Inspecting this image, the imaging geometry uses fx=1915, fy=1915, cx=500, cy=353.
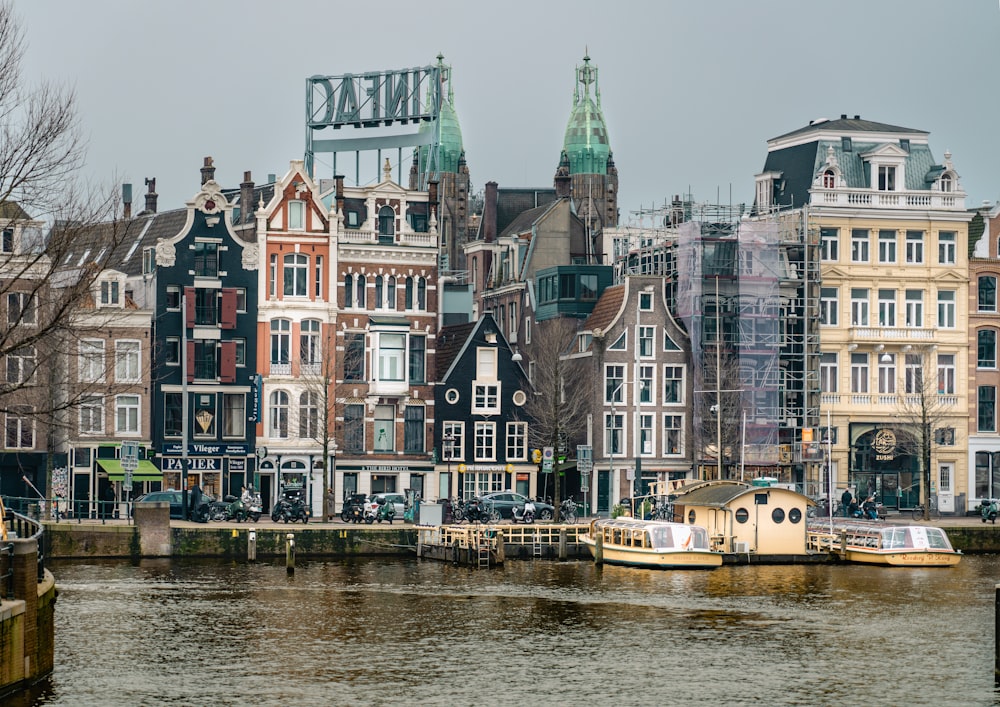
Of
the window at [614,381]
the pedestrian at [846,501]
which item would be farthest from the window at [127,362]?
the pedestrian at [846,501]

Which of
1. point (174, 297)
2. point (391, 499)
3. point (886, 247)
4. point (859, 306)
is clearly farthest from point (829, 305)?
point (174, 297)

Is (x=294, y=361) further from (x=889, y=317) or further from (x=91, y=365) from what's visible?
(x=889, y=317)

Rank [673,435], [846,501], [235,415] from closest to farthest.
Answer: [235,415], [846,501], [673,435]

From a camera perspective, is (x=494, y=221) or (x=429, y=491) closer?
(x=429, y=491)

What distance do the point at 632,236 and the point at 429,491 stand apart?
82.6 feet

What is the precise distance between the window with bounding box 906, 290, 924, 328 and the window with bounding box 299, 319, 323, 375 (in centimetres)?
3372

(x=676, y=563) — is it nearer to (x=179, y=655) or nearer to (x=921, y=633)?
(x=921, y=633)

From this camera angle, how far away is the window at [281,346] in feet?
323

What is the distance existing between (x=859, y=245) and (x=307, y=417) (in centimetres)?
3284

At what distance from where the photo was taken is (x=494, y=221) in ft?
404

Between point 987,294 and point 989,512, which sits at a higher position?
point 987,294

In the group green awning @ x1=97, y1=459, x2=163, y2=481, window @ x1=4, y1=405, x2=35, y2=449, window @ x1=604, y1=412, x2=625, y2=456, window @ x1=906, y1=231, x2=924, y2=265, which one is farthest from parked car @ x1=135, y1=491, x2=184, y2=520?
window @ x1=906, y1=231, x2=924, y2=265

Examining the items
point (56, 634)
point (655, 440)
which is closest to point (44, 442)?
point (655, 440)

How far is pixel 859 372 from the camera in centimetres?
10794
